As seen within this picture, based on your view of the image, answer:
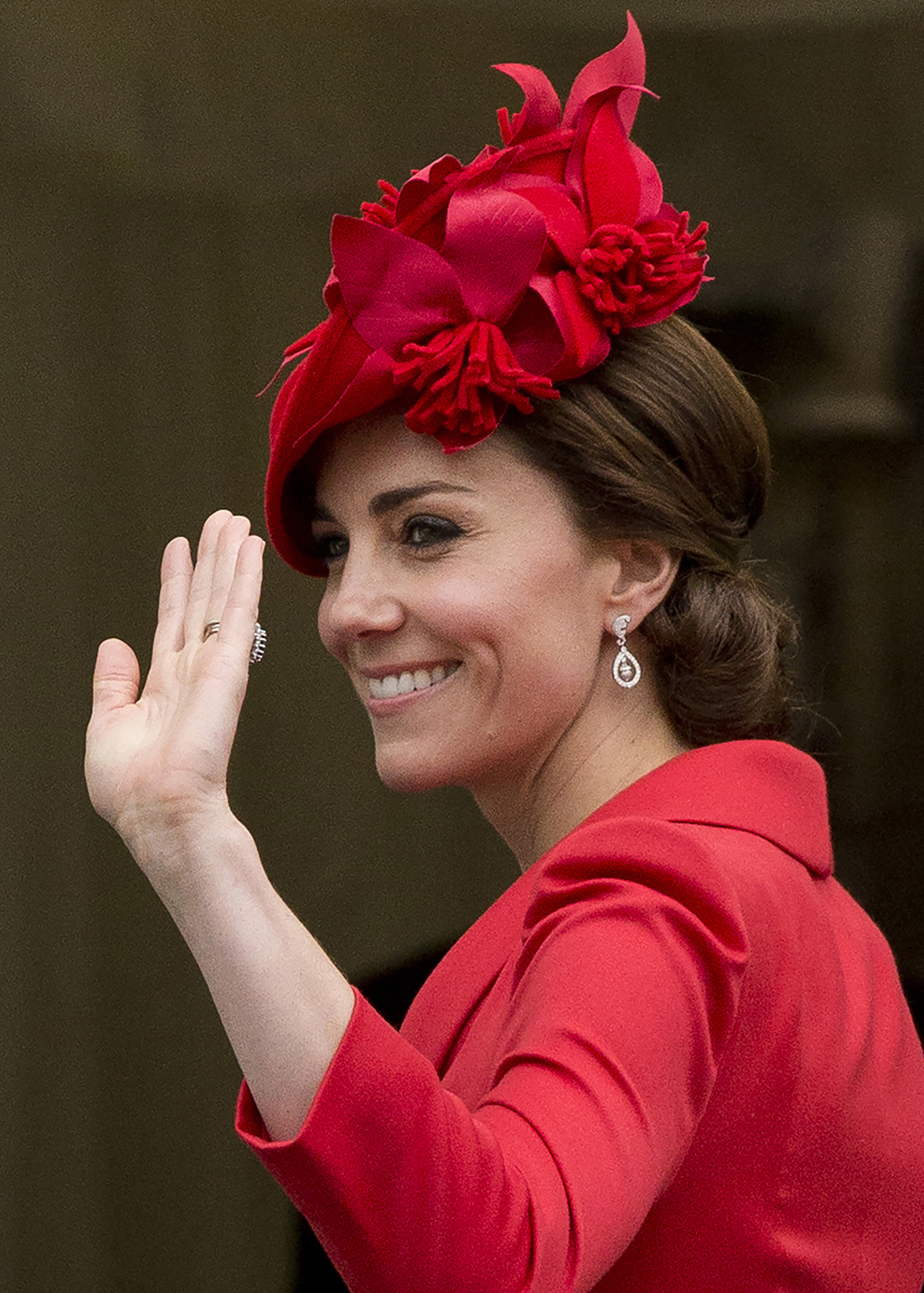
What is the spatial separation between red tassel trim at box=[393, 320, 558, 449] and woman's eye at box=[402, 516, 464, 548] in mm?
71

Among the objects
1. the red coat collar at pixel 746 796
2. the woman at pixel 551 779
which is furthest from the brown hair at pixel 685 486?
the red coat collar at pixel 746 796

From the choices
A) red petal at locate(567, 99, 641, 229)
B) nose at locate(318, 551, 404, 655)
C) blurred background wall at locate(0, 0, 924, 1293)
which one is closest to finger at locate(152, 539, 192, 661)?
nose at locate(318, 551, 404, 655)

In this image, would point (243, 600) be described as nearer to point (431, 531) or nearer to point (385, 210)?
point (431, 531)

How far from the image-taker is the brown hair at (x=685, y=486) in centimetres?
125

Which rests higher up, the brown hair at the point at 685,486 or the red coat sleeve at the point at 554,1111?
the brown hair at the point at 685,486

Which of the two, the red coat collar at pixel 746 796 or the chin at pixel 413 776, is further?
A: the chin at pixel 413 776

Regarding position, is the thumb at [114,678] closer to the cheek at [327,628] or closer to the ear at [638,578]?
the cheek at [327,628]

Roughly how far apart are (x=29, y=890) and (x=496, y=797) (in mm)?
813

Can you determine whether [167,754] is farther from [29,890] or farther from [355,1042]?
[29,890]

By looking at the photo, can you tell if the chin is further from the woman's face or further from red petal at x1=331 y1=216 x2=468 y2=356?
red petal at x1=331 y1=216 x2=468 y2=356

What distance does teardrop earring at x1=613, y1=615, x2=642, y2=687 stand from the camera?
4.18 ft

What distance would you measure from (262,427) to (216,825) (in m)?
1.20

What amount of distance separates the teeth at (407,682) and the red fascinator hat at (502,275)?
0.18 metres

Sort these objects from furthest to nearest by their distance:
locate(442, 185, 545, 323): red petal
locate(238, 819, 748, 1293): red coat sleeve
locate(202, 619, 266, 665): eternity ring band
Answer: locate(442, 185, 545, 323): red petal < locate(202, 619, 266, 665): eternity ring band < locate(238, 819, 748, 1293): red coat sleeve
